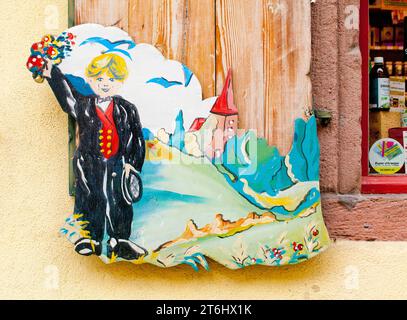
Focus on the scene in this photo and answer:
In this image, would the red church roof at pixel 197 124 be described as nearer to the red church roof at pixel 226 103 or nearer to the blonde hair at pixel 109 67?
the red church roof at pixel 226 103

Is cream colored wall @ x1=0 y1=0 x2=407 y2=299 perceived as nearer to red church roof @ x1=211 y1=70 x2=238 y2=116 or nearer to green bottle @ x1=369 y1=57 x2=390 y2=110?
red church roof @ x1=211 y1=70 x2=238 y2=116

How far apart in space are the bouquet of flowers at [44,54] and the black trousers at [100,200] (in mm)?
460

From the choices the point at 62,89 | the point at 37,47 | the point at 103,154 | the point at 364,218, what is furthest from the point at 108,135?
the point at 364,218

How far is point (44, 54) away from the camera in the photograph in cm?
303

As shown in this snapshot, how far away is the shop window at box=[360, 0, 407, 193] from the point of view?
11.2 ft

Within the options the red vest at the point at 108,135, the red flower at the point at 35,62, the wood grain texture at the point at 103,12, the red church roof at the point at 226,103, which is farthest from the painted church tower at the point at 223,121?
the red flower at the point at 35,62

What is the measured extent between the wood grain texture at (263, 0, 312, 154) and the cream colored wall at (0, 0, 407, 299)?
27.6 inches

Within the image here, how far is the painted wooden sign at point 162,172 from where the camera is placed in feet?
10.00

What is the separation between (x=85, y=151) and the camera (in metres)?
3.05

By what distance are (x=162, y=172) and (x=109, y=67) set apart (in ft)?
1.87

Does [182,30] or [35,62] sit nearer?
[35,62]

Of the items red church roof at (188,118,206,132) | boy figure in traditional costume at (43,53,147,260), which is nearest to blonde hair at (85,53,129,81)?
boy figure in traditional costume at (43,53,147,260)

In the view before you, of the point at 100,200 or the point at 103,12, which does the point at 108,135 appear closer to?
the point at 100,200

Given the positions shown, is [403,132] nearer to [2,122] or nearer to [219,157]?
[219,157]
